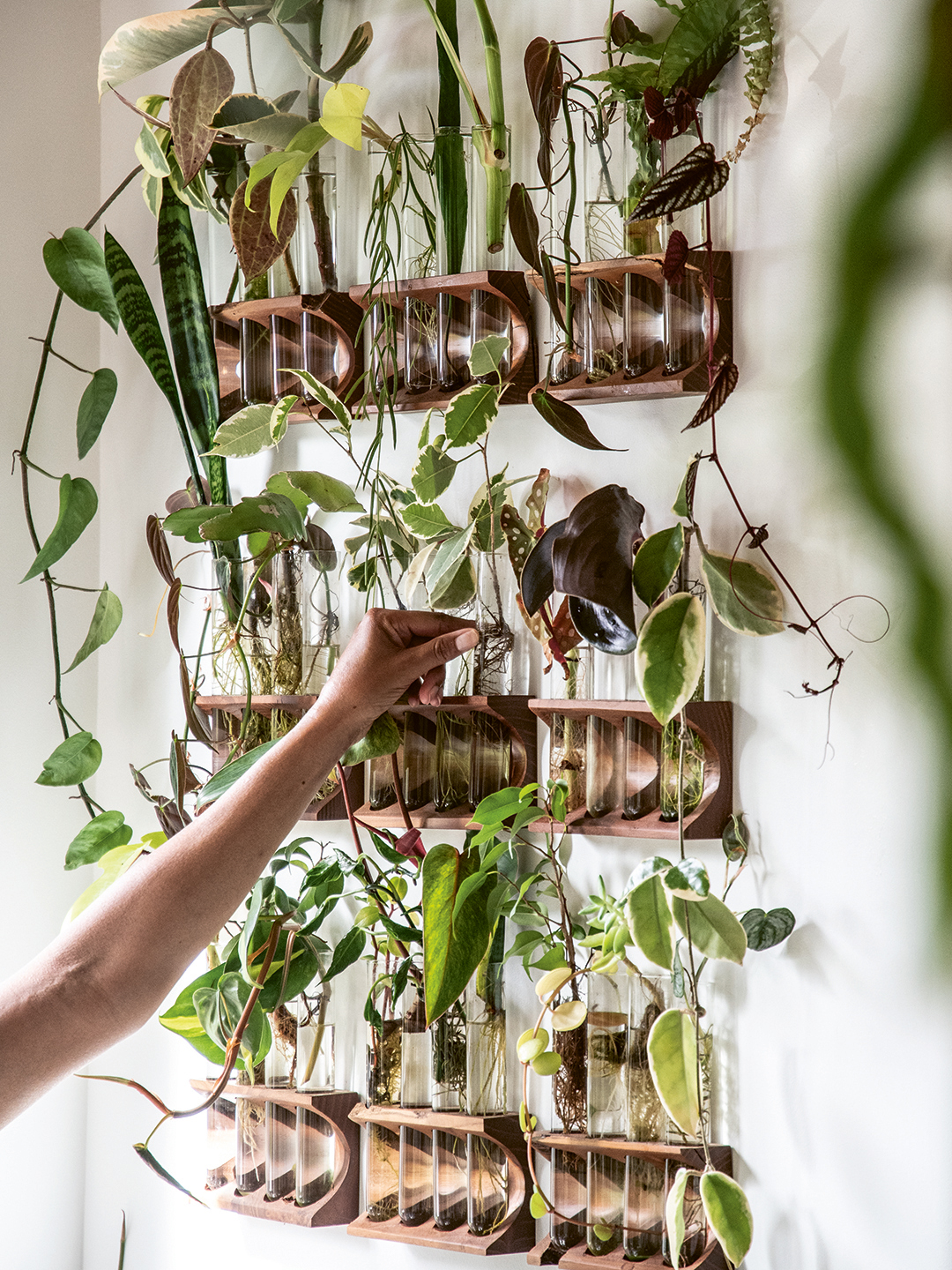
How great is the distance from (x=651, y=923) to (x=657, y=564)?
35 cm

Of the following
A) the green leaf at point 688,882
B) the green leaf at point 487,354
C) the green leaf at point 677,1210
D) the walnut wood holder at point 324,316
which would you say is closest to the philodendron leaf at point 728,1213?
the green leaf at point 677,1210

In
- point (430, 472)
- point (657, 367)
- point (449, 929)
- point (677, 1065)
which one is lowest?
point (677, 1065)

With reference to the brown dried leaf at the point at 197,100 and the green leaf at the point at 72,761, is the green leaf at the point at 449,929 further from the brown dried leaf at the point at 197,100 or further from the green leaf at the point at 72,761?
the brown dried leaf at the point at 197,100

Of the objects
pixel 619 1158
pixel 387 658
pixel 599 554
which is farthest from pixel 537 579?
pixel 619 1158

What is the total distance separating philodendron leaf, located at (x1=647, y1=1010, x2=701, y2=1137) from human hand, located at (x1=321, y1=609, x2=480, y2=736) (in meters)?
0.41

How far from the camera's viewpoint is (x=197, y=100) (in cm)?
120

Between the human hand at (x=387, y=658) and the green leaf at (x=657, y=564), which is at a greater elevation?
the green leaf at (x=657, y=564)

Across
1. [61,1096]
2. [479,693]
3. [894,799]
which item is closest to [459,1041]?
[479,693]

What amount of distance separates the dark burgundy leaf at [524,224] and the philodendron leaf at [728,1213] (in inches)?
36.0

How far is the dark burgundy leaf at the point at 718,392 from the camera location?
3.54ft

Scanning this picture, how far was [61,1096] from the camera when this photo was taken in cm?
161

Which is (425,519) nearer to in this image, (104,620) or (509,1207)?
(104,620)

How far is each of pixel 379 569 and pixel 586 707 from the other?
1.12 ft

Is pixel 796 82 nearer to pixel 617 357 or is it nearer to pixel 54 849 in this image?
pixel 617 357
